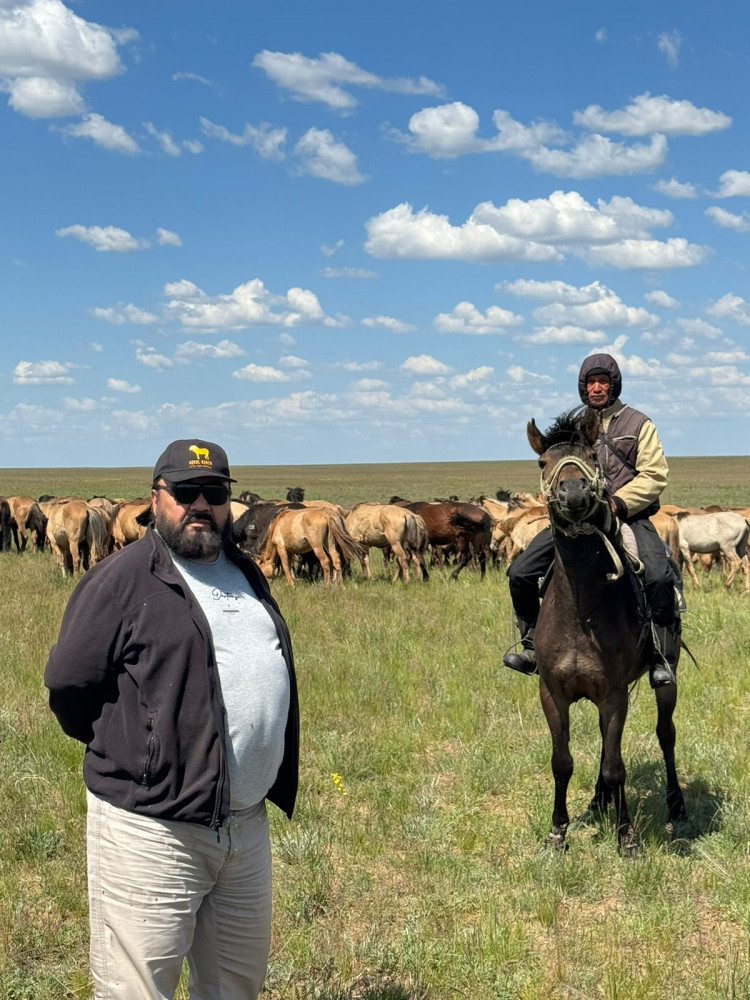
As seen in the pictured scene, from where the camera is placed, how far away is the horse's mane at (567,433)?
6.16m

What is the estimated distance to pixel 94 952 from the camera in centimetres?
321

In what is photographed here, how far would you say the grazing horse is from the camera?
5.83 m

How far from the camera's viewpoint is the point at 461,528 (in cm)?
2378

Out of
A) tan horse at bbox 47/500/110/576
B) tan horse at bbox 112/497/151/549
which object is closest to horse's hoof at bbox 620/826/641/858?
tan horse at bbox 112/497/151/549

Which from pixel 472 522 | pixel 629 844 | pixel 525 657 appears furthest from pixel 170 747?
pixel 472 522

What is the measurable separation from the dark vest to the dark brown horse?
16.2 m

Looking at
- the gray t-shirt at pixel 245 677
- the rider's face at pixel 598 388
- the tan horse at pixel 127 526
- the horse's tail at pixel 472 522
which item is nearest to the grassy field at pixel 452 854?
the gray t-shirt at pixel 245 677

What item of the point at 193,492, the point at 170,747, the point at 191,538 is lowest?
the point at 170,747

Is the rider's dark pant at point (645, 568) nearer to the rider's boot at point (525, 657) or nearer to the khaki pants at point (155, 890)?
the rider's boot at point (525, 657)

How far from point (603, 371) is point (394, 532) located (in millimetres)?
15311

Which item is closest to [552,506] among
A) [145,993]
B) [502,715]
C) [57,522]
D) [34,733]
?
[145,993]

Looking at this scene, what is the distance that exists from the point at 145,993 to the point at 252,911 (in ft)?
1.41

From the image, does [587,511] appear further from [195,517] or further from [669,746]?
[195,517]

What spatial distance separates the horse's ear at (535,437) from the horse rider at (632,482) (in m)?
0.42
